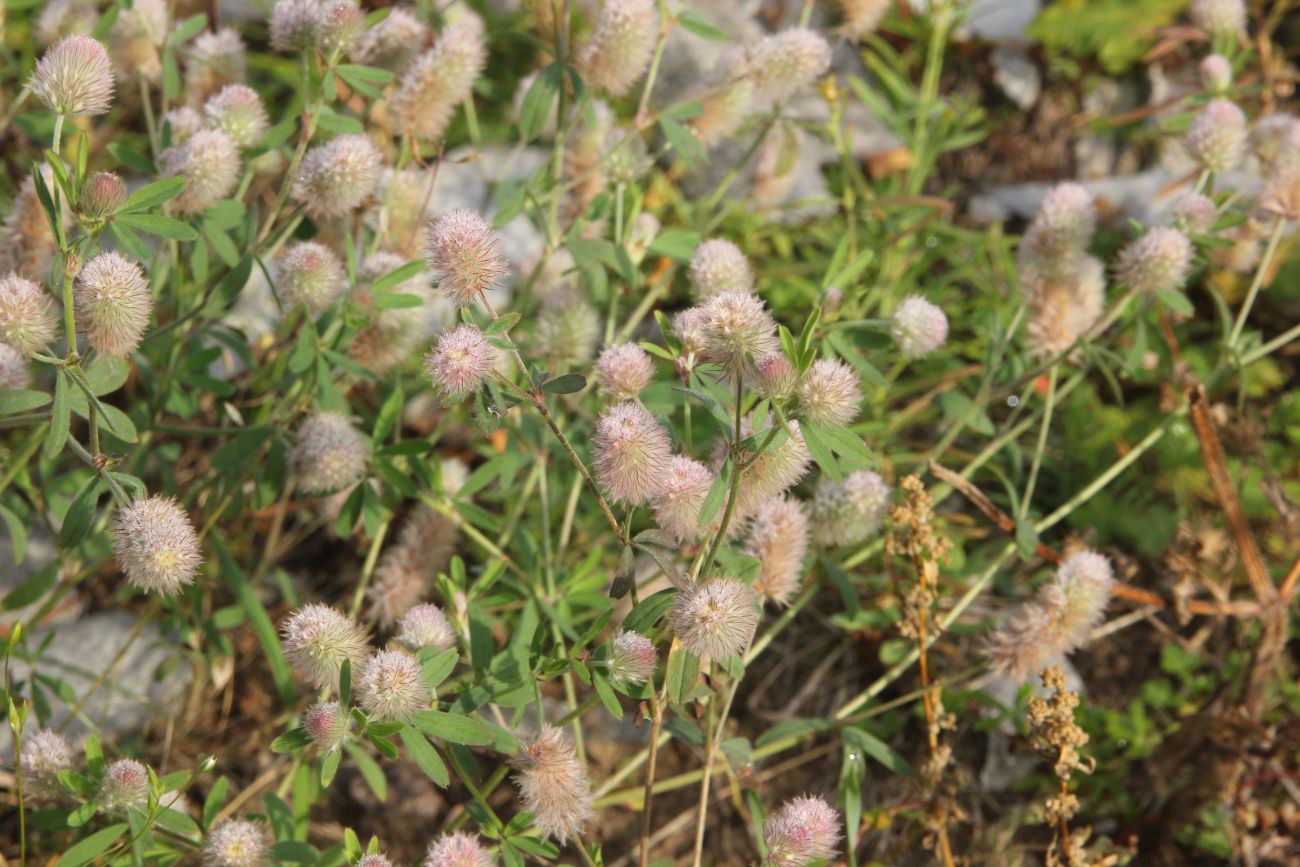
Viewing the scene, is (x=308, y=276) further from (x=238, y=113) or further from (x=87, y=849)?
(x=87, y=849)

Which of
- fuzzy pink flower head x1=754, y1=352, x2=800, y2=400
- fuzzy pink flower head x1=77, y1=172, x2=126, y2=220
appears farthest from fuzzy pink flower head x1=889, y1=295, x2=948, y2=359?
fuzzy pink flower head x1=77, y1=172, x2=126, y2=220

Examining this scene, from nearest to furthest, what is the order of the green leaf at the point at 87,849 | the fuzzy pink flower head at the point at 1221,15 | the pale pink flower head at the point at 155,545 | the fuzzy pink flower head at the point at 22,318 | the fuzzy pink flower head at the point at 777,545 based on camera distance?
the pale pink flower head at the point at 155,545
the fuzzy pink flower head at the point at 22,318
the green leaf at the point at 87,849
the fuzzy pink flower head at the point at 777,545
the fuzzy pink flower head at the point at 1221,15

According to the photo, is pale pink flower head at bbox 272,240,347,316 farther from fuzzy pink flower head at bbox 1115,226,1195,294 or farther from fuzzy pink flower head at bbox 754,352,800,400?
fuzzy pink flower head at bbox 1115,226,1195,294

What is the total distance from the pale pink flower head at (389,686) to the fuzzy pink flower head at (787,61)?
1453 mm

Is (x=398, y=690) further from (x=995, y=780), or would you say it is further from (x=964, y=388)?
(x=964, y=388)

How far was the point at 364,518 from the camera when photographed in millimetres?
2322

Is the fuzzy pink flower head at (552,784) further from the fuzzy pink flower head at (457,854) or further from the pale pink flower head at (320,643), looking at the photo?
the pale pink flower head at (320,643)

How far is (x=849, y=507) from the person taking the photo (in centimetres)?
223

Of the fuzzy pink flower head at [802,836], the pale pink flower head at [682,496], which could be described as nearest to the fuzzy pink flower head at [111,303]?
the pale pink flower head at [682,496]

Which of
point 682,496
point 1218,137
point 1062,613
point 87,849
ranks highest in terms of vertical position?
point 1218,137

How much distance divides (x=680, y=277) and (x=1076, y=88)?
5.82ft

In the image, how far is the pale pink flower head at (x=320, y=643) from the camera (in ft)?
5.45

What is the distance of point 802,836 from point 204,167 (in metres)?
1.51

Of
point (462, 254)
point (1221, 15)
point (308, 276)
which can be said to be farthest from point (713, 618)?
point (1221, 15)
